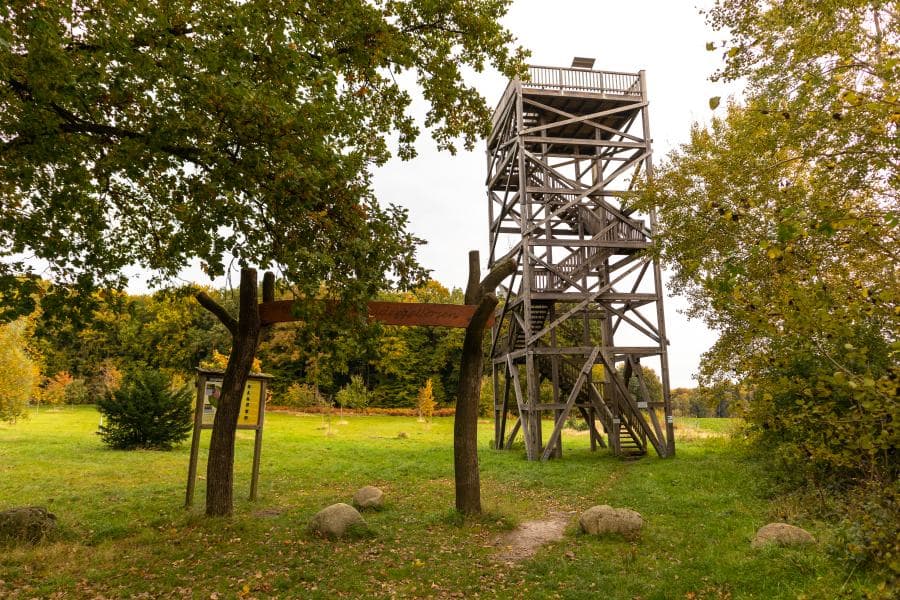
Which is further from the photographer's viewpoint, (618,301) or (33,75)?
(618,301)

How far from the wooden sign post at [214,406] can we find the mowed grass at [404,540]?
28.7 inches

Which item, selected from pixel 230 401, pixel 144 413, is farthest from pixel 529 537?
pixel 144 413

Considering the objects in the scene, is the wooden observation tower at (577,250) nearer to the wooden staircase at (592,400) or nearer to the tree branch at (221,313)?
the wooden staircase at (592,400)

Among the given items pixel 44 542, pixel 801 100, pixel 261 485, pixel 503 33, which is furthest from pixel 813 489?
pixel 44 542

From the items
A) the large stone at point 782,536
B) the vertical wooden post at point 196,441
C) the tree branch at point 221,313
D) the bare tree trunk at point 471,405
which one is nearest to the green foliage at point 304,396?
the vertical wooden post at point 196,441

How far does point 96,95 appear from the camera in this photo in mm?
5773

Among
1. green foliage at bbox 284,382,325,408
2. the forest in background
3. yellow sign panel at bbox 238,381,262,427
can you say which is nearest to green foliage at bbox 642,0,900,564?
yellow sign panel at bbox 238,381,262,427

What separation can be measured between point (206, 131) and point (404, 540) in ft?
20.7

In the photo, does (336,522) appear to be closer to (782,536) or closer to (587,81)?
(782,536)

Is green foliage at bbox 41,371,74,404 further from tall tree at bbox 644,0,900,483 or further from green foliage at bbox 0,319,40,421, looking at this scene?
tall tree at bbox 644,0,900,483

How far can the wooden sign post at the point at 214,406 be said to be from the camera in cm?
1018

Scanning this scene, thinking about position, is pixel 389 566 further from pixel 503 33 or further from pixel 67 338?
pixel 503 33

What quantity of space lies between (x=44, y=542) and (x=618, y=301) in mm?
16956

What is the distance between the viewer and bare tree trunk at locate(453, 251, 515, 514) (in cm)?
939
